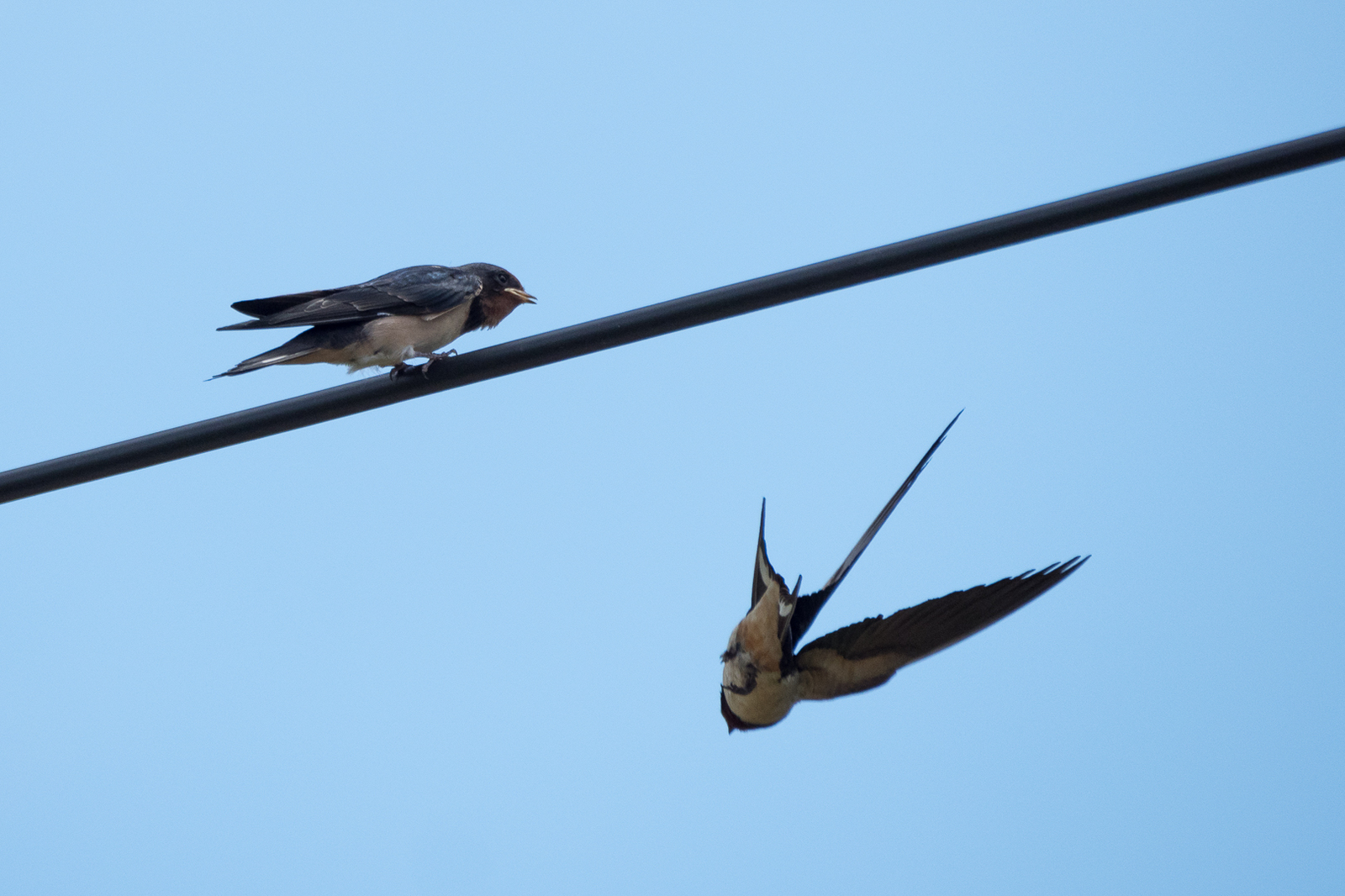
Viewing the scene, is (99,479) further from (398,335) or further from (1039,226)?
(1039,226)

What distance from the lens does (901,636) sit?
350cm

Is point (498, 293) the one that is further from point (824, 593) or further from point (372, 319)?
point (824, 593)

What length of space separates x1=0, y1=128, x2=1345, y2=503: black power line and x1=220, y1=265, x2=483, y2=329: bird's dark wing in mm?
717

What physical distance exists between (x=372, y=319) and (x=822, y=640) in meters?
1.41

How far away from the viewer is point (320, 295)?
3584 mm

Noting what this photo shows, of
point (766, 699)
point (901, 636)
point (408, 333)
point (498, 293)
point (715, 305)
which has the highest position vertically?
point (498, 293)

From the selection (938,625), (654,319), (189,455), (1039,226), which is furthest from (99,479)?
(938,625)

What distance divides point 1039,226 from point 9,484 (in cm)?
192

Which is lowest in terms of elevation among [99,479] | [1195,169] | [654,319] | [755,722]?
[755,722]

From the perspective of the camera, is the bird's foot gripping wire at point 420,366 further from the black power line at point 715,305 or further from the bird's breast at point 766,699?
the bird's breast at point 766,699

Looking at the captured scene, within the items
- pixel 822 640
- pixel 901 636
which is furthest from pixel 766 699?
pixel 901 636

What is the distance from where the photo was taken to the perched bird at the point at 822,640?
3.44 meters

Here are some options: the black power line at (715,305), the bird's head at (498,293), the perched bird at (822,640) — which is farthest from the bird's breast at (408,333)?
the perched bird at (822,640)

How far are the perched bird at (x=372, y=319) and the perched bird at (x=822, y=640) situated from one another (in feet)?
3.39
